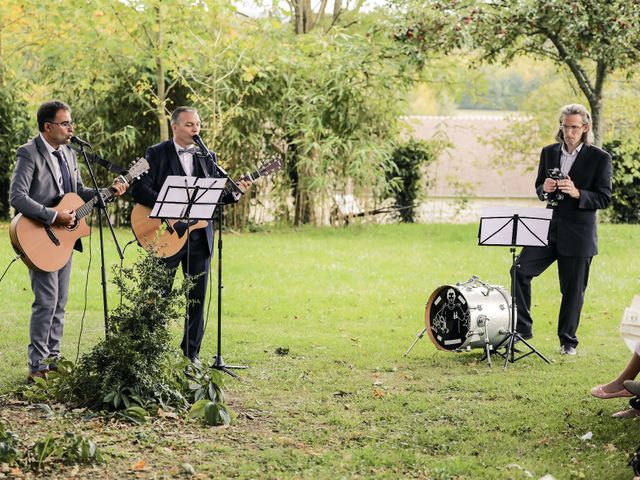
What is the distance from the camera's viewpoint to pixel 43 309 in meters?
6.46

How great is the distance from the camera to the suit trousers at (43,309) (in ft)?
21.1

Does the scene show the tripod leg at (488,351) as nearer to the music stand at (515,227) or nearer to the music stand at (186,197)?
the music stand at (515,227)

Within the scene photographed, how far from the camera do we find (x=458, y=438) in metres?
5.49

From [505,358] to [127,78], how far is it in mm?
9026

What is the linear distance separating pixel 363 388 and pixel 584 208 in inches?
88.9

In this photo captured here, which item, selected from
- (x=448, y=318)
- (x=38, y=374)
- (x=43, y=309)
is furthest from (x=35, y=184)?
(x=448, y=318)

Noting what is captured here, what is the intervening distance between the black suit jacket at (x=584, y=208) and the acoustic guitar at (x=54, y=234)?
321cm

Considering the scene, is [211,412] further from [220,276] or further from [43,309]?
[43,309]

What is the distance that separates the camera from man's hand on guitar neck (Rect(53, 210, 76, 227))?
631cm

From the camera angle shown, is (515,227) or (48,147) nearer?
(48,147)

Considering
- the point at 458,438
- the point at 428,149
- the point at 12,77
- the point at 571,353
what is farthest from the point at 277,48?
the point at 458,438

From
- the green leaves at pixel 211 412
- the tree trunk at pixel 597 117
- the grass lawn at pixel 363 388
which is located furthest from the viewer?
the tree trunk at pixel 597 117

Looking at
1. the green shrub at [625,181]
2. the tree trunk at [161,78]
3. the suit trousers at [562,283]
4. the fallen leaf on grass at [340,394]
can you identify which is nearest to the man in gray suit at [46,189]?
the fallen leaf on grass at [340,394]

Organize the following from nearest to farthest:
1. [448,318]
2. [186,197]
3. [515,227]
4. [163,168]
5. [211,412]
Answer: [211,412] → [186,197] → [163,168] → [515,227] → [448,318]
